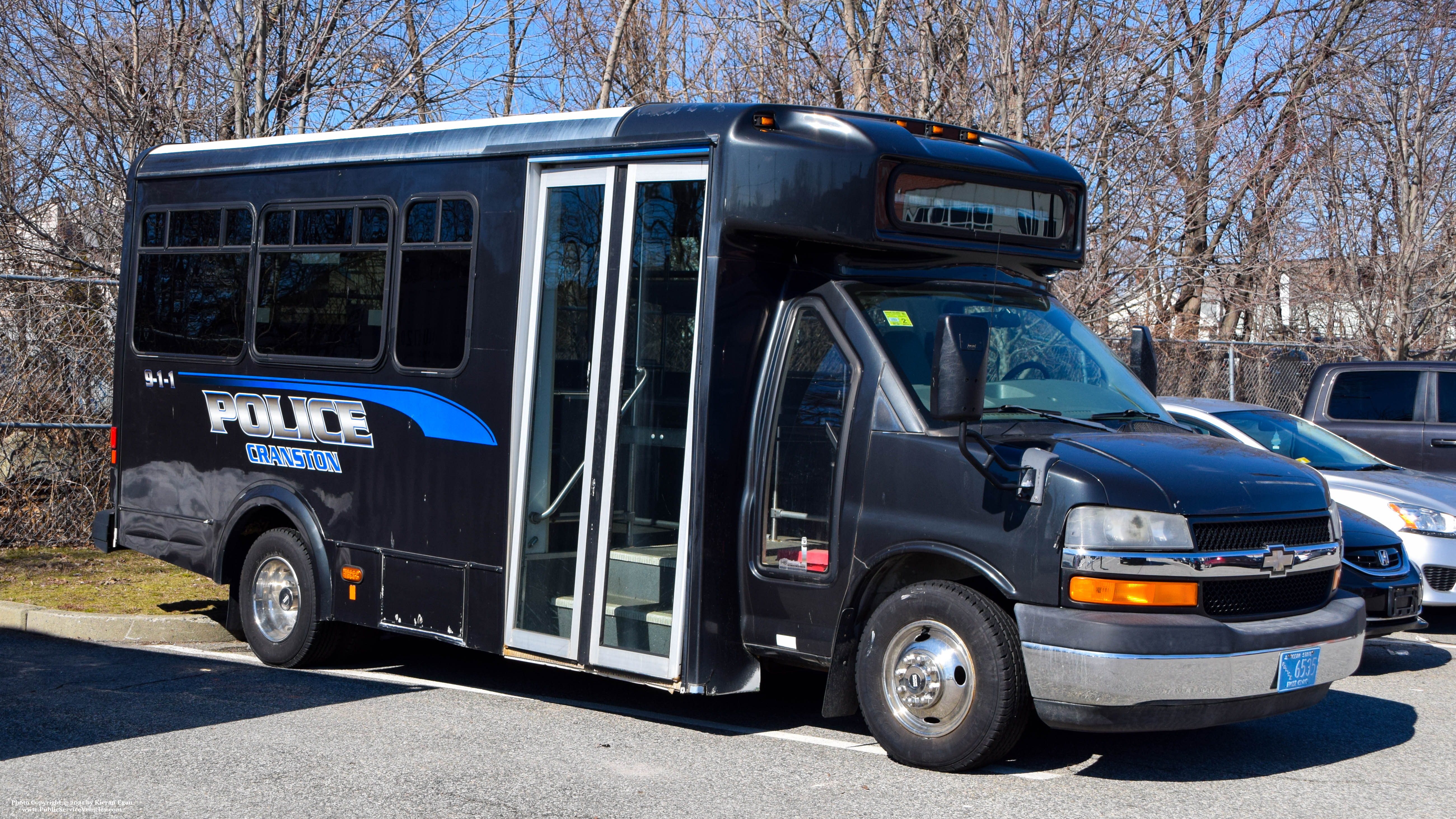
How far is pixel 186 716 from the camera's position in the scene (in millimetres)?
6977

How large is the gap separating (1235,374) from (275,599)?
43.2 feet

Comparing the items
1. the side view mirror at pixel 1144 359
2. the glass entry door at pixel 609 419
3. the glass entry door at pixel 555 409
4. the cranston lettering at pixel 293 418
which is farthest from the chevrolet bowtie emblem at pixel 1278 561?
the cranston lettering at pixel 293 418

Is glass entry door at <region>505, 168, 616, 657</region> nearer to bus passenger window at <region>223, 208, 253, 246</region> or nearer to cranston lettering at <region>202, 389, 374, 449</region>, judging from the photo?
cranston lettering at <region>202, 389, 374, 449</region>

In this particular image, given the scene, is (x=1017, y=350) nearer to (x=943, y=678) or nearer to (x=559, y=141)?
(x=943, y=678)

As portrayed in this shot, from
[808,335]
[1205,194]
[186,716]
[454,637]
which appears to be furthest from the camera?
[1205,194]

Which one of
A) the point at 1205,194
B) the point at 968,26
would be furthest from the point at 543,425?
the point at 1205,194

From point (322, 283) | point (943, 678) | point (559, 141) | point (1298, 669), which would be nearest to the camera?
point (1298, 669)

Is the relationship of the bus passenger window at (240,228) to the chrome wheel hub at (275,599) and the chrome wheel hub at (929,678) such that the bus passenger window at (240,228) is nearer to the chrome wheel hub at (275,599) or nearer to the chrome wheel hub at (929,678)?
the chrome wheel hub at (275,599)

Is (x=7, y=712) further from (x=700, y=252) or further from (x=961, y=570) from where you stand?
(x=961, y=570)

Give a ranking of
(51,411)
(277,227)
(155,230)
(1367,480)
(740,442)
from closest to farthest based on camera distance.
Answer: (740,442) → (277,227) → (155,230) → (1367,480) → (51,411)

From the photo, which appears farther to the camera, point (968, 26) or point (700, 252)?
point (968, 26)

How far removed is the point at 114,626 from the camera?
30.1 ft

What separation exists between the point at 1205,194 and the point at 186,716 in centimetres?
1352

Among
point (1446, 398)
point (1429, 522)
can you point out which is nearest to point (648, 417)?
point (1429, 522)
